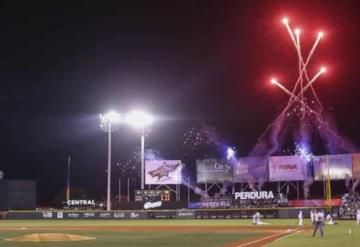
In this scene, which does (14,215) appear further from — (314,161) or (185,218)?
(314,161)

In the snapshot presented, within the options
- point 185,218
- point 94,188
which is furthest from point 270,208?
point 94,188

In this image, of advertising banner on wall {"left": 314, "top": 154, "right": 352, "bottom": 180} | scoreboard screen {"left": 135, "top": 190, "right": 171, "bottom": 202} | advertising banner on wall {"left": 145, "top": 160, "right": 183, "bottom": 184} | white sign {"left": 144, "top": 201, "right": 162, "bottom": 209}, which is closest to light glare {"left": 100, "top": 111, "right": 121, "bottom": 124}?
scoreboard screen {"left": 135, "top": 190, "right": 171, "bottom": 202}

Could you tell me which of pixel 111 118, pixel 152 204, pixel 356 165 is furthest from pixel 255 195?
pixel 111 118

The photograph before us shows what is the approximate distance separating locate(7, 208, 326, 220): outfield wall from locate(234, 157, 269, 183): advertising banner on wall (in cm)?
1104

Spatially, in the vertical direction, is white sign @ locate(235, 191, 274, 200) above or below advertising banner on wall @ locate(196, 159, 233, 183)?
below

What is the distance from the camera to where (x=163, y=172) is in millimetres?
74312

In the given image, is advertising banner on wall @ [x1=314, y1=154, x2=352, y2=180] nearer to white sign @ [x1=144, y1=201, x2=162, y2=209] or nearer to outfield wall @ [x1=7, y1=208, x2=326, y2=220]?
outfield wall @ [x1=7, y1=208, x2=326, y2=220]

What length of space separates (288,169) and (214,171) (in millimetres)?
9628

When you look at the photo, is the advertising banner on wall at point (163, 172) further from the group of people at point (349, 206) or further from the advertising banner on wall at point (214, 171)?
the group of people at point (349, 206)

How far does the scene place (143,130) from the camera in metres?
63.3

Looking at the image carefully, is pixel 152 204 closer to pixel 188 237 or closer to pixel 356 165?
pixel 356 165

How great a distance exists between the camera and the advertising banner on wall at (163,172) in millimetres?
74000

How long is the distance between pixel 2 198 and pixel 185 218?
28197 millimetres

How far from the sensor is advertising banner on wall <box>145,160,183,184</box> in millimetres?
74000
